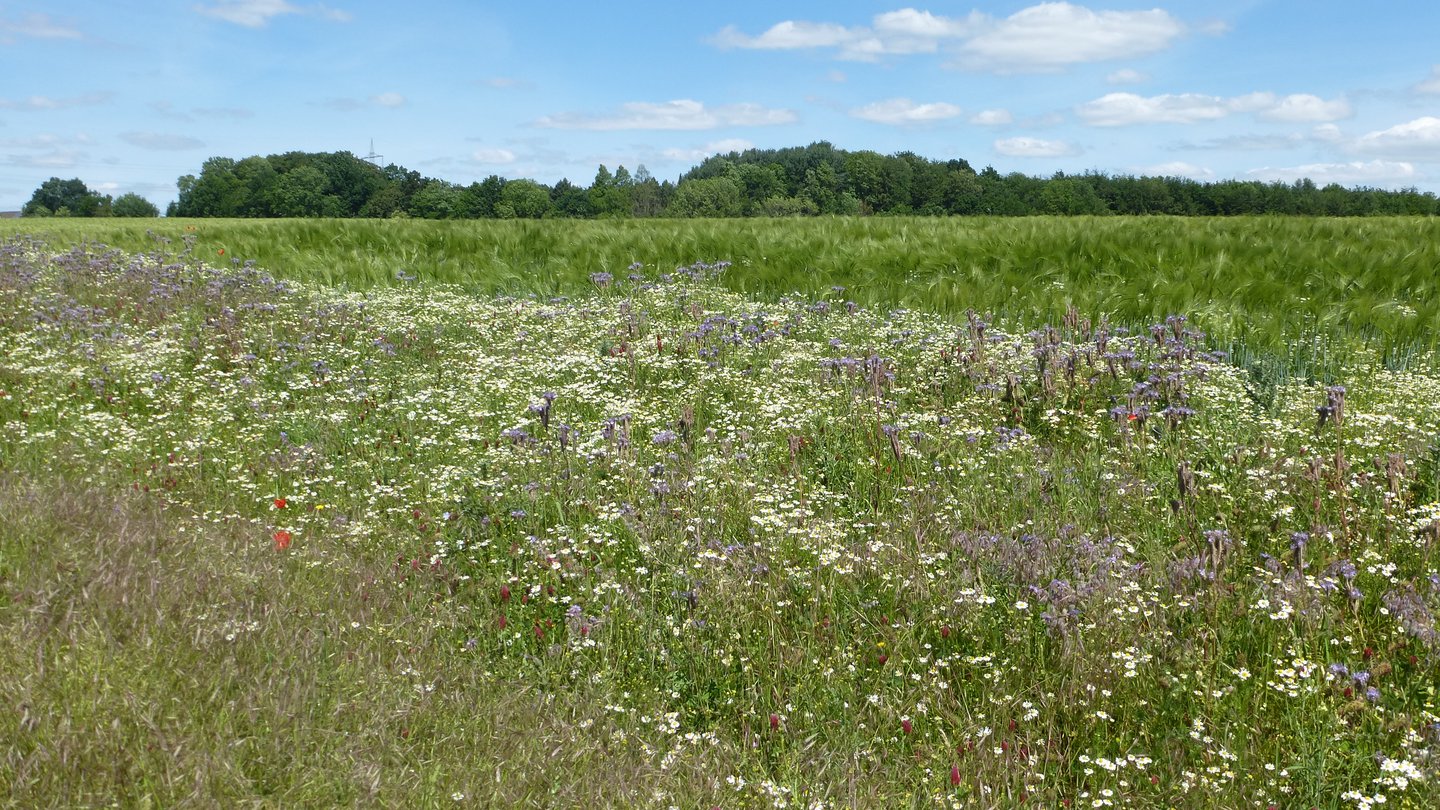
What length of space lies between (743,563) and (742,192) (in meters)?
110

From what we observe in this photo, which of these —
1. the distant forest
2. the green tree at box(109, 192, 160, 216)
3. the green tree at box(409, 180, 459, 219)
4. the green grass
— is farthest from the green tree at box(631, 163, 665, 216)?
the green grass

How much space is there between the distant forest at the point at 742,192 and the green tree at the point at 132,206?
0.38m

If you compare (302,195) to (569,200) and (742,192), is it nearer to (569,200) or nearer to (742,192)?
(569,200)

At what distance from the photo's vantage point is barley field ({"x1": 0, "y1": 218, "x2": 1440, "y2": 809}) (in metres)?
2.94

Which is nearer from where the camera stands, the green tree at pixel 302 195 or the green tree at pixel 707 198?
the green tree at pixel 302 195

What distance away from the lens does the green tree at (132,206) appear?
7950 centimetres

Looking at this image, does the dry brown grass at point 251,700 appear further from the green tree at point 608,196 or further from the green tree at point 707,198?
the green tree at point 707,198

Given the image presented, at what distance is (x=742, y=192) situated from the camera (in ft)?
366

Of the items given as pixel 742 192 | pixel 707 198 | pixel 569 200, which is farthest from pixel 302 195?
pixel 742 192

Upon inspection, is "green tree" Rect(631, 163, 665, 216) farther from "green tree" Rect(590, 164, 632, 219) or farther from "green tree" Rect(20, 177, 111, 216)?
"green tree" Rect(20, 177, 111, 216)

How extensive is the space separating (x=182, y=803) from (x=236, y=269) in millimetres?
12635

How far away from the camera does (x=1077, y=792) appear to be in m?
3.05

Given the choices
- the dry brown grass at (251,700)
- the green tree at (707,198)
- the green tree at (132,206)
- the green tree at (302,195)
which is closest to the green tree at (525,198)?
the green tree at (707,198)

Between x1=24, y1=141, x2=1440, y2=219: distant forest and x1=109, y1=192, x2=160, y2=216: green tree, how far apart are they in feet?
1.25
